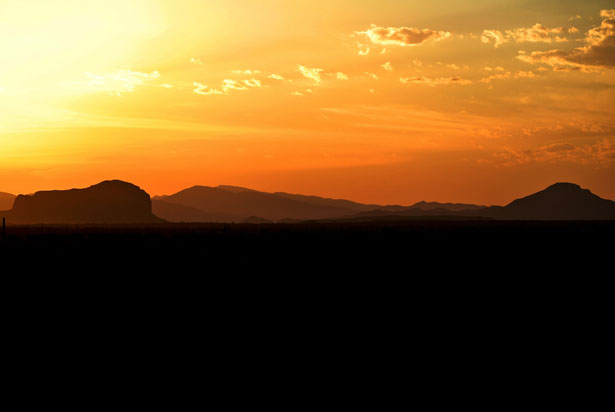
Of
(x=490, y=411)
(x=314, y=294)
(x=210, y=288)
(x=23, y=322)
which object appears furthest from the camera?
(x=210, y=288)

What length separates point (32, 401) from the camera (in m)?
9.79

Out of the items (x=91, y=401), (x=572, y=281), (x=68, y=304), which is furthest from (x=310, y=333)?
(x=572, y=281)

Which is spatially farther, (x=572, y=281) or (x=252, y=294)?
(x=572, y=281)

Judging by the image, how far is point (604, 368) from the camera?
38.5 feet

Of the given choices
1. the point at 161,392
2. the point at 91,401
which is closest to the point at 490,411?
the point at 161,392

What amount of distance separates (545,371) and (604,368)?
42.7 inches

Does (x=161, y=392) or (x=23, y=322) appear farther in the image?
(x=23, y=322)

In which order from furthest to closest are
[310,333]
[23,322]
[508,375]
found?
[23,322]
[310,333]
[508,375]

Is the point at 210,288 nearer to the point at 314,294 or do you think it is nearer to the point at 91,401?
the point at 314,294

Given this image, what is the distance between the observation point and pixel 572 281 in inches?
978

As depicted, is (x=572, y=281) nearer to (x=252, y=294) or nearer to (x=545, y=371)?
(x=252, y=294)

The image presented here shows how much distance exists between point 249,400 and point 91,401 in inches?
89.8

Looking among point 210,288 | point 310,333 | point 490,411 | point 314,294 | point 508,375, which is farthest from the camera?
point 210,288

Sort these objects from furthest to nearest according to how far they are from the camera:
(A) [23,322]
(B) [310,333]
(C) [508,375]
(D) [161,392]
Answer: (A) [23,322] < (B) [310,333] < (C) [508,375] < (D) [161,392]
